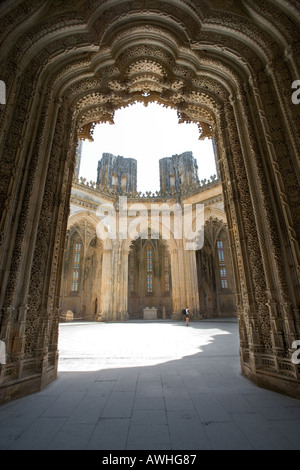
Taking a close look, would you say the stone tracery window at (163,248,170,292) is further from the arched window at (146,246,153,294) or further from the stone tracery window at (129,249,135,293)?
the stone tracery window at (129,249,135,293)

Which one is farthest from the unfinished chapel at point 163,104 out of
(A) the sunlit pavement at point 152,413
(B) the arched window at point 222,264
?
(B) the arched window at point 222,264

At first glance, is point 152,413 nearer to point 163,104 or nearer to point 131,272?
point 163,104

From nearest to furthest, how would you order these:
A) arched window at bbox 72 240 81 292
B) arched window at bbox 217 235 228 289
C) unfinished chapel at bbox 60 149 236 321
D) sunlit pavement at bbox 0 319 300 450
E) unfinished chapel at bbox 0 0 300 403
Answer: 1. sunlit pavement at bbox 0 319 300 450
2. unfinished chapel at bbox 0 0 300 403
3. unfinished chapel at bbox 60 149 236 321
4. arched window at bbox 217 235 228 289
5. arched window at bbox 72 240 81 292

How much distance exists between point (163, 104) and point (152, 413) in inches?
261

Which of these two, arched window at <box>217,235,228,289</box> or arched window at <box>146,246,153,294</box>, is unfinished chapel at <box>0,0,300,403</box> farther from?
arched window at <box>146,246,153,294</box>

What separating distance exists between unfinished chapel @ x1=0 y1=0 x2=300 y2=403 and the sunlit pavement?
1.61 feet

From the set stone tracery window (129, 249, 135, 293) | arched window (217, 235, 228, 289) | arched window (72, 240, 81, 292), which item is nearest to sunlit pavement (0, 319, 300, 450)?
arched window (217, 235, 228, 289)

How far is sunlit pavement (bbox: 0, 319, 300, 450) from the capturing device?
1837 millimetres

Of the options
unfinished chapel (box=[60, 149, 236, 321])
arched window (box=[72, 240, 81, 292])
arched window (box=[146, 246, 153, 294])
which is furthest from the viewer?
arched window (box=[146, 246, 153, 294])

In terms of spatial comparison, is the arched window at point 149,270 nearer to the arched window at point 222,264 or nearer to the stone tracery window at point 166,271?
the stone tracery window at point 166,271

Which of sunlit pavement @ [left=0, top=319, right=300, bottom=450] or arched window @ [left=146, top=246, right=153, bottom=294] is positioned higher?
arched window @ [left=146, top=246, right=153, bottom=294]

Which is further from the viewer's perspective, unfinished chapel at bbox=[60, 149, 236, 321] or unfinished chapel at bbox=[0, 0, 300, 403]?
unfinished chapel at bbox=[60, 149, 236, 321]
